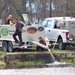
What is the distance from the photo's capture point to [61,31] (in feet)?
73.4

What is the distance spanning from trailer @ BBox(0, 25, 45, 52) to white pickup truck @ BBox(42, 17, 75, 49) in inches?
84.3

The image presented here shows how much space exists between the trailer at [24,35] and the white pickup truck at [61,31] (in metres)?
2.14

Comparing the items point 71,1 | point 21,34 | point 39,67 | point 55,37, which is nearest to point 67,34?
point 55,37

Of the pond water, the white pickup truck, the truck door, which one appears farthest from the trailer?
the pond water

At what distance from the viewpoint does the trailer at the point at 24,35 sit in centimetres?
1995

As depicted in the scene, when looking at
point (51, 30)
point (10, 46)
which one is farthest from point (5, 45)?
point (51, 30)

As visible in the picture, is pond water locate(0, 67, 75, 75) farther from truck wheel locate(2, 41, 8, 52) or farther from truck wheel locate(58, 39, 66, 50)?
truck wheel locate(58, 39, 66, 50)

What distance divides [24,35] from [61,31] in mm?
3199

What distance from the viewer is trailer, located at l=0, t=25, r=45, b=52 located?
19953mm

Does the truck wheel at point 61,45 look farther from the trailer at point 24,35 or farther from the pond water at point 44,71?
the pond water at point 44,71

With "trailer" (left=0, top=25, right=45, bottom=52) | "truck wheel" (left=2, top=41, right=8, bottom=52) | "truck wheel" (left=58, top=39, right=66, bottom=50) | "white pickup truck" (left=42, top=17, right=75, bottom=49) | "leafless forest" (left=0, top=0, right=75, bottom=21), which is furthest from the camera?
"leafless forest" (left=0, top=0, right=75, bottom=21)

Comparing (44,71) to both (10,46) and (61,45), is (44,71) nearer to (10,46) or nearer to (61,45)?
(10,46)

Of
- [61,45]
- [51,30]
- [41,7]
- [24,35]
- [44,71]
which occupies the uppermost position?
[41,7]

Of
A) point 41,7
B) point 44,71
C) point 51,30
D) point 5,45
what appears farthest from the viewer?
point 41,7
